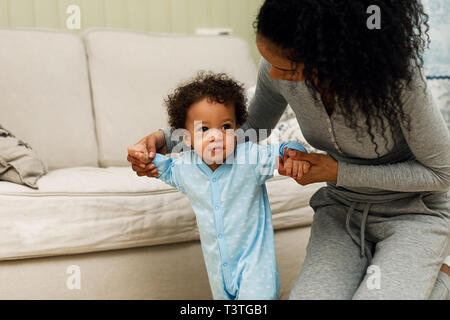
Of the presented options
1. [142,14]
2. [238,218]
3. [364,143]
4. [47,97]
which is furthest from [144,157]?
[142,14]

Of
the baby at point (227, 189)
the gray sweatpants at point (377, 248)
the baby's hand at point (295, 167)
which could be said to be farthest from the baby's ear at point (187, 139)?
the gray sweatpants at point (377, 248)

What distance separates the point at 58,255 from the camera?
4.42 ft

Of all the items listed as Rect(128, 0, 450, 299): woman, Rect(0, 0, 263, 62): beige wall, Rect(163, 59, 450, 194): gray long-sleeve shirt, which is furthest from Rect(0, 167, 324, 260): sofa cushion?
Rect(0, 0, 263, 62): beige wall

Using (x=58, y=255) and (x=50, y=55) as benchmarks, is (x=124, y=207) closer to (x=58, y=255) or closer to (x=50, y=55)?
(x=58, y=255)

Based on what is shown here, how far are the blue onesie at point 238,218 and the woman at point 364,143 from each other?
0.24 feet

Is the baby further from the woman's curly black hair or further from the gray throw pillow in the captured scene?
the gray throw pillow

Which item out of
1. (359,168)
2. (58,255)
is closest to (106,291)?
(58,255)

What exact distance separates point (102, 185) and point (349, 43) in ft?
2.66

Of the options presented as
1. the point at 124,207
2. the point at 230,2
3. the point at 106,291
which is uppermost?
the point at 230,2

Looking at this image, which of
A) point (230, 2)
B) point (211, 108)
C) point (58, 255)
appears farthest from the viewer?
point (230, 2)

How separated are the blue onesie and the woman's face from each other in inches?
7.5

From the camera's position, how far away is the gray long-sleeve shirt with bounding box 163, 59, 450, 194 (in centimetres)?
99

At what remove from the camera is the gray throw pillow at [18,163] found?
1.35 m
